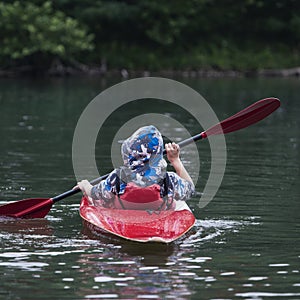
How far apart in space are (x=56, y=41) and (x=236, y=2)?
35.5ft

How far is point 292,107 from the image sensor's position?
28219 millimetres

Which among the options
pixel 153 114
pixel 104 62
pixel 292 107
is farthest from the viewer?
pixel 104 62

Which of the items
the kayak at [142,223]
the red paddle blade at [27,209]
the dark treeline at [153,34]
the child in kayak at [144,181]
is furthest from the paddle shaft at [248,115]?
the dark treeline at [153,34]

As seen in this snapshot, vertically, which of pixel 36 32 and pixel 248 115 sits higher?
pixel 36 32

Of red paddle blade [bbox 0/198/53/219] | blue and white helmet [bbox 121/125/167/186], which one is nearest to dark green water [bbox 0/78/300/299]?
red paddle blade [bbox 0/198/53/219]

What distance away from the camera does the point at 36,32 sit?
139 ft

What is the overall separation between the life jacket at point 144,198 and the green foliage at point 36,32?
1221 inches

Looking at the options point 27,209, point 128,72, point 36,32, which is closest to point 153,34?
point 128,72

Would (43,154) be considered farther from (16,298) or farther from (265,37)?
(265,37)

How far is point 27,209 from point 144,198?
70.9 inches

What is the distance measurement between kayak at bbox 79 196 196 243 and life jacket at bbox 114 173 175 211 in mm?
67

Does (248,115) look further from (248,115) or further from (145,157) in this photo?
(145,157)

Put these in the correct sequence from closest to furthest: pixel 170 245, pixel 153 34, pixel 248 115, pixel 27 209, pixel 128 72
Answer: pixel 170 245, pixel 27 209, pixel 248 115, pixel 128 72, pixel 153 34

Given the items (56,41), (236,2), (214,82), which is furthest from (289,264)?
(236,2)
